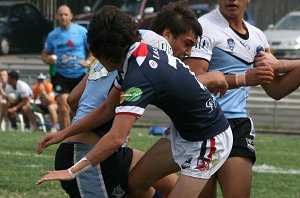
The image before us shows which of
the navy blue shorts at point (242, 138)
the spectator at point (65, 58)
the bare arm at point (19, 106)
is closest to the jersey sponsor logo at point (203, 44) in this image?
the navy blue shorts at point (242, 138)

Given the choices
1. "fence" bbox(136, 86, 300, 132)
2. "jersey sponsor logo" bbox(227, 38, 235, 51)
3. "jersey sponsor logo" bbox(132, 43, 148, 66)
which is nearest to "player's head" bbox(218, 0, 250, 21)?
"jersey sponsor logo" bbox(227, 38, 235, 51)

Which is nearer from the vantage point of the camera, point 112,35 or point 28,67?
point 112,35

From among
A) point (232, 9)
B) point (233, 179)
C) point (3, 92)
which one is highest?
point (232, 9)

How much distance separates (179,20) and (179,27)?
0.04 metres

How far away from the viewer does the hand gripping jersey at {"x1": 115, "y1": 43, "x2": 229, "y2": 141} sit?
15.0ft

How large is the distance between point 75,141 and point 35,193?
9.13ft

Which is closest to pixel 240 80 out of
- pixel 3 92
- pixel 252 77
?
pixel 252 77

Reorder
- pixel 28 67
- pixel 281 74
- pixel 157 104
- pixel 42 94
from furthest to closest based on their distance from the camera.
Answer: pixel 28 67, pixel 42 94, pixel 281 74, pixel 157 104

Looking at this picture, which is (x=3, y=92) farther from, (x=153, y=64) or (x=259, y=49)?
(x=153, y=64)

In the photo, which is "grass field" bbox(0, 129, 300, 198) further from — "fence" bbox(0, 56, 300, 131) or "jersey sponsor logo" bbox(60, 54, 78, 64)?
"fence" bbox(0, 56, 300, 131)

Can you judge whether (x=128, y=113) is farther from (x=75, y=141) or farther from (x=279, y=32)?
(x=279, y=32)

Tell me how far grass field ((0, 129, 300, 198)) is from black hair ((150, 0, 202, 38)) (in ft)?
6.78

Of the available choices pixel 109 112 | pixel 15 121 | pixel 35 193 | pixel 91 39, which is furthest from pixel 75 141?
pixel 15 121

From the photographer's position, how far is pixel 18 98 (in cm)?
1897
